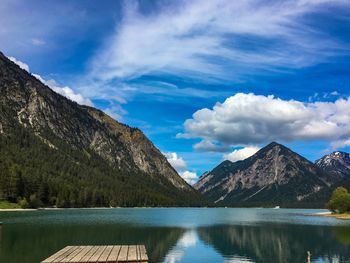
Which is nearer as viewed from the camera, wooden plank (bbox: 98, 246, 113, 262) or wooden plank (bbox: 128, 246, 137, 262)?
wooden plank (bbox: 98, 246, 113, 262)

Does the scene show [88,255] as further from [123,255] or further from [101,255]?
[123,255]

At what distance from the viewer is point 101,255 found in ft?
104

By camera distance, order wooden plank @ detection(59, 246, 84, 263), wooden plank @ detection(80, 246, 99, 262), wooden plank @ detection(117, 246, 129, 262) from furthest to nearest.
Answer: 1. wooden plank @ detection(117, 246, 129, 262)
2. wooden plank @ detection(80, 246, 99, 262)
3. wooden plank @ detection(59, 246, 84, 263)

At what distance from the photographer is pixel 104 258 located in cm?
3034

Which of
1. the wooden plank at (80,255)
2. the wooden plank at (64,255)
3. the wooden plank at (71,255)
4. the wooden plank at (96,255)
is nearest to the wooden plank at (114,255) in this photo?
the wooden plank at (96,255)

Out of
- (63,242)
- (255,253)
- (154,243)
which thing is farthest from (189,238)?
(63,242)

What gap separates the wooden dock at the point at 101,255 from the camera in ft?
97.2

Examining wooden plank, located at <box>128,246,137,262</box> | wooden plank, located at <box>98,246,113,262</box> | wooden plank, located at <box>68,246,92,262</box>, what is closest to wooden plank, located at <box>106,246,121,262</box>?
wooden plank, located at <box>98,246,113,262</box>

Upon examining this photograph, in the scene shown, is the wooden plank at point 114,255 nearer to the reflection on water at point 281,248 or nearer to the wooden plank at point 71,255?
the wooden plank at point 71,255

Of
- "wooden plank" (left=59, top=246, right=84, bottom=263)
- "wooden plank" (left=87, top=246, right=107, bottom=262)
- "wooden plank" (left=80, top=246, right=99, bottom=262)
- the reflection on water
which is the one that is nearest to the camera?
"wooden plank" (left=59, top=246, right=84, bottom=263)

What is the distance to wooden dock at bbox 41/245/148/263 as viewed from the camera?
1166 inches

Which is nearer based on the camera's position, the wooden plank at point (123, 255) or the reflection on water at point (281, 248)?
the wooden plank at point (123, 255)

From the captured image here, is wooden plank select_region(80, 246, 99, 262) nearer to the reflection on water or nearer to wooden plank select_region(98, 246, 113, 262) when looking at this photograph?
wooden plank select_region(98, 246, 113, 262)

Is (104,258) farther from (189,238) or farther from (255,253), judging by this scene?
(189,238)
